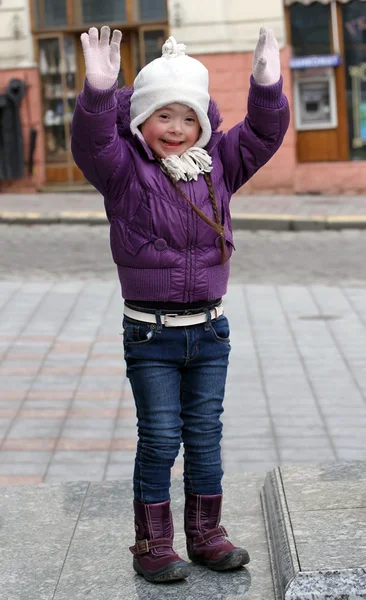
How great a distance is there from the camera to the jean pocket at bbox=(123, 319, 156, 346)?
3.85m

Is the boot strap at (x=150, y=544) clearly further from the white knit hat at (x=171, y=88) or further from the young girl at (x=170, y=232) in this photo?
the white knit hat at (x=171, y=88)

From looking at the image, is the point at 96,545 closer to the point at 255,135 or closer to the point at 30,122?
the point at 255,135

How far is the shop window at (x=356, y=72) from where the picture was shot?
63.4 ft

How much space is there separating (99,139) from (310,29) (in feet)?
53.3

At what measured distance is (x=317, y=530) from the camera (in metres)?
3.97

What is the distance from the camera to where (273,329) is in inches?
342

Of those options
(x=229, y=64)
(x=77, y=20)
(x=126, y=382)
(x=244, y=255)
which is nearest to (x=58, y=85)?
(x=77, y=20)

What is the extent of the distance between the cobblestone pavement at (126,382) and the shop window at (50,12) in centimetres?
1024

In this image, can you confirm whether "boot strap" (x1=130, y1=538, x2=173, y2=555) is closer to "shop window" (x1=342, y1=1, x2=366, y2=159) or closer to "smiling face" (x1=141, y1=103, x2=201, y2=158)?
"smiling face" (x1=141, y1=103, x2=201, y2=158)

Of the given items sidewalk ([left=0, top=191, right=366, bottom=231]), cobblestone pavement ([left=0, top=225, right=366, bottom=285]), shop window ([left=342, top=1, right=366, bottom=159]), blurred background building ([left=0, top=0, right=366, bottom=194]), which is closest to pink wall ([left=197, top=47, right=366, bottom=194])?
blurred background building ([left=0, top=0, right=366, bottom=194])

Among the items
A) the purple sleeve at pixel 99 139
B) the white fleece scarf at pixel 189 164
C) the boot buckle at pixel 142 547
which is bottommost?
the boot buckle at pixel 142 547

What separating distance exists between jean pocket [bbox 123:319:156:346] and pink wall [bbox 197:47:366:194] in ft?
50.9

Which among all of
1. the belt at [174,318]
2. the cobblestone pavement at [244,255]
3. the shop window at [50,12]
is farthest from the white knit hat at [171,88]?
the shop window at [50,12]

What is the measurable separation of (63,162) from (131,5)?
103 inches
